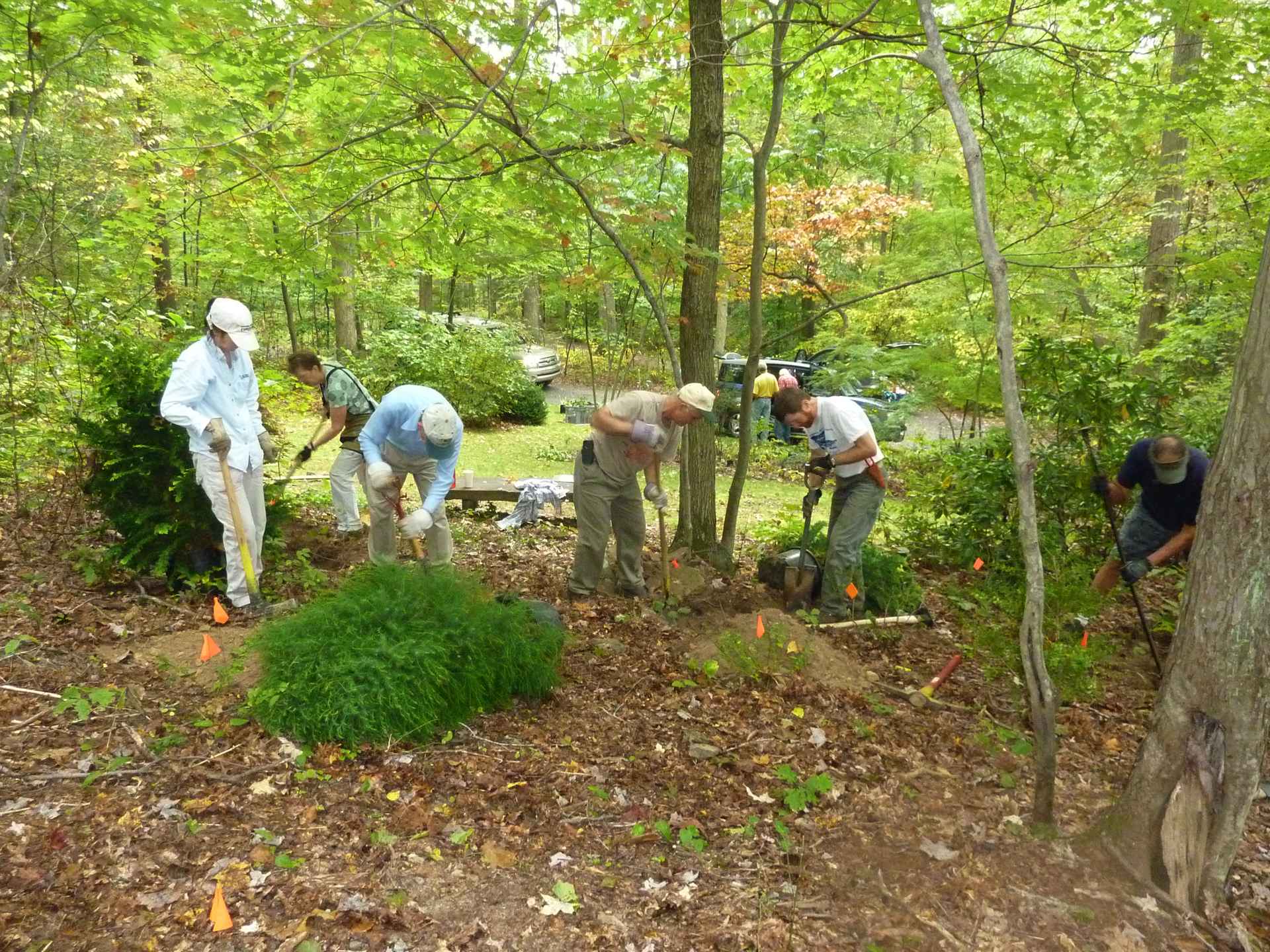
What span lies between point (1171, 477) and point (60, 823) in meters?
6.05

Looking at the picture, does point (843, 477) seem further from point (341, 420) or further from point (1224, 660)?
point (341, 420)

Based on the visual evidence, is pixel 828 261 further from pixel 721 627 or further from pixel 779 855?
pixel 779 855

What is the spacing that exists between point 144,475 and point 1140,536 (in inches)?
265

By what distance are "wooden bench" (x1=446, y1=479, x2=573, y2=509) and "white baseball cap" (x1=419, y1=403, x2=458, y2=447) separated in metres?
3.18

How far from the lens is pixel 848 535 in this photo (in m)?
5.34

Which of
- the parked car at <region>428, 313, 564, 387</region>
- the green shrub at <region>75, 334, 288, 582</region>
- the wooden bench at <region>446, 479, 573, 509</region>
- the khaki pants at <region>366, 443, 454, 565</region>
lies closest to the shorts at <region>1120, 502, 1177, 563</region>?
the khaki pants at <region>366, 443, 454, 565</region>

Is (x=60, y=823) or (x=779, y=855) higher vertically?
(x=60, y=823)

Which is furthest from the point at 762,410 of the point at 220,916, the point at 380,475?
the point at 220,916

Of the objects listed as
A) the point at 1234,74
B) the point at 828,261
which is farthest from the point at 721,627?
the point at 828,261

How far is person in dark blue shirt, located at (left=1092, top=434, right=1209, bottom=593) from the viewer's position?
16.0 feet

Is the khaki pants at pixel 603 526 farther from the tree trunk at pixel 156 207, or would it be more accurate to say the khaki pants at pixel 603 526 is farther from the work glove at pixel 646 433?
the tree trunk at pixel 156 207

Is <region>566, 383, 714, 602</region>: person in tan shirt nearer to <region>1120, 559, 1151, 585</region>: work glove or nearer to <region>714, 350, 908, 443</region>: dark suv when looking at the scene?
<region>1120, 559, 1151, 585</region>: work glove

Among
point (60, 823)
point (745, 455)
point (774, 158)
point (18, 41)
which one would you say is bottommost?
point (60, 823)

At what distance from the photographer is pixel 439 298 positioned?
2845cm
